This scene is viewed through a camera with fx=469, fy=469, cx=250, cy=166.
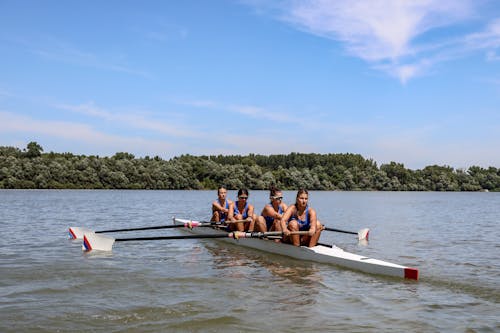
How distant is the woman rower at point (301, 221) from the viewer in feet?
35.6

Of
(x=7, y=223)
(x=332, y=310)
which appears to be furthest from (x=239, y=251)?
(x=7, y=223)

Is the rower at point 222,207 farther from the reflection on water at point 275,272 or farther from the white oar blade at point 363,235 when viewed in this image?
the white oar blade at point 363,235

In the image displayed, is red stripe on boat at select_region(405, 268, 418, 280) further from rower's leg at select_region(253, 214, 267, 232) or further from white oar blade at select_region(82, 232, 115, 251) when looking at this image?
white oar blade at select_region(82, 232, 115, 251)

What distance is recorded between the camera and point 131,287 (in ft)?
28.1

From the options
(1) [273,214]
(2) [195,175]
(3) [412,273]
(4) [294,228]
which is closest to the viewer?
(3) [412,273]

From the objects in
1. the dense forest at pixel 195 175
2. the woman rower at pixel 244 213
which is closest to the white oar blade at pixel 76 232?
the woman rower at pixel 244 213

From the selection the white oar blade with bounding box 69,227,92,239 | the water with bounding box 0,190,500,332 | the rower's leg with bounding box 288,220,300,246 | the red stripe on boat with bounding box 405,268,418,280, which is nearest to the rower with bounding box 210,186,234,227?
the water with bounding box 0,190,500,332

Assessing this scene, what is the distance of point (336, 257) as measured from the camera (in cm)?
1047

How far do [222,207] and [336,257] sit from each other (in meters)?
5.54

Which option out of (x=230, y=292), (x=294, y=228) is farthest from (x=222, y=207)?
(x=230, y=292)

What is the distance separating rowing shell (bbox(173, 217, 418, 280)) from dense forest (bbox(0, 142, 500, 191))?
208 ft

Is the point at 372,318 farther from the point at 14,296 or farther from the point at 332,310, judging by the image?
the point at 14,296

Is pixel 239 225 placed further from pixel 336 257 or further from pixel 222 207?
pixel 336 257

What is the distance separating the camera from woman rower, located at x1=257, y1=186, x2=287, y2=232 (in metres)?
12.2
